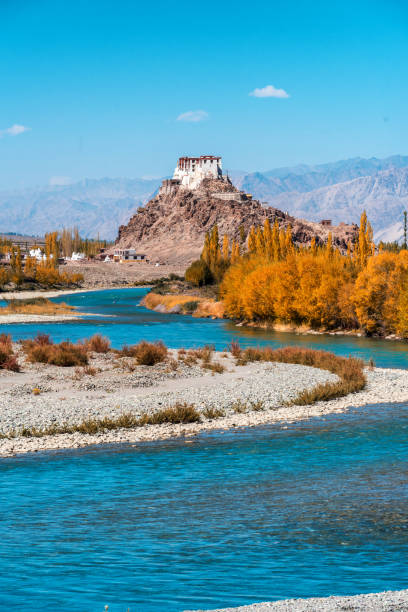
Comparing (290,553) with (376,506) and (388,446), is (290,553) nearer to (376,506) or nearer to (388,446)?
(376,506)

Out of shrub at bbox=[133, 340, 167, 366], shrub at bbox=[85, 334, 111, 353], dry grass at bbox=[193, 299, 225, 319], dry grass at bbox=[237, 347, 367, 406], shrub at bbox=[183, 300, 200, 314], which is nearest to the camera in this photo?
dry grass at bbox=[237, 347, 367, 406]

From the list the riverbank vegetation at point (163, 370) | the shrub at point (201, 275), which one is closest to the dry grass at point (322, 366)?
the riverbank vegetation at point (163, 370)

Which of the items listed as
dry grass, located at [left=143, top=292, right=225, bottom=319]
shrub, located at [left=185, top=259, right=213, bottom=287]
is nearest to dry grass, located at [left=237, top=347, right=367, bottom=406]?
dry grass, located at [left=143, top=292, right=225, bottom=319]

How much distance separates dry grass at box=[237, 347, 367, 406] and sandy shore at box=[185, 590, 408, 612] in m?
16.3

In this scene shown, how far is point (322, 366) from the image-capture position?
34531 mm

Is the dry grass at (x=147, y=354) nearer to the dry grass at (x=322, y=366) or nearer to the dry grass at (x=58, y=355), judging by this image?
the dry grass at (x=58, y=355)

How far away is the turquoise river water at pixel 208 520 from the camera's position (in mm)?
10930

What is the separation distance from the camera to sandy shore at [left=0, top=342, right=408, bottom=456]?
21734mm

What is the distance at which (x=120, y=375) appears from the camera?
3086 centimetres

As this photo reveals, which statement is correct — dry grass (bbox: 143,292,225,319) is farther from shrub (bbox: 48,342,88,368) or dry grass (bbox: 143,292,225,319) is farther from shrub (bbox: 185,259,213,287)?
shrub (bbox: 48,342,88,368)

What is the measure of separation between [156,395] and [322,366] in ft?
34.7

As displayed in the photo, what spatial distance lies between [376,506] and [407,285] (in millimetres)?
40060

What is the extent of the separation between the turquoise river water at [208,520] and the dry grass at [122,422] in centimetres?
164

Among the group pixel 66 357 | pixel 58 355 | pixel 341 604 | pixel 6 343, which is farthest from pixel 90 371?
pixel 341 604
